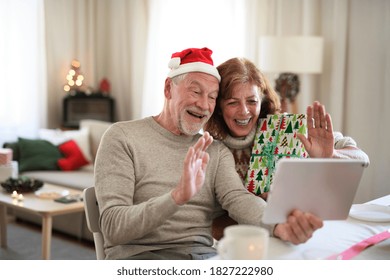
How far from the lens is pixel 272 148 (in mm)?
1636

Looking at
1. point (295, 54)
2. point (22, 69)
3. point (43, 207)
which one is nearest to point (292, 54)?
point (295, 54)

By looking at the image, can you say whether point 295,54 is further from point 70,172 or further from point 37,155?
point 37,155

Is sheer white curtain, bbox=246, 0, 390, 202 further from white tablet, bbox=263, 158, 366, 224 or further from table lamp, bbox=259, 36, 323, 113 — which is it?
white tablet, bbox=263, 158, 366, 224

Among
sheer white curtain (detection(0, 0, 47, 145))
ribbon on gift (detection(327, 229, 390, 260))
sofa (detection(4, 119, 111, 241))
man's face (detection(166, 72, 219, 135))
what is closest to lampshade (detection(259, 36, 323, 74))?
sofa (detection(4, 119, 111, 241))

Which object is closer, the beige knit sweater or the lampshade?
the beige knit sweater

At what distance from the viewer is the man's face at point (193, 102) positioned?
150 centimetres

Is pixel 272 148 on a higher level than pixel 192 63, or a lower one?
lower

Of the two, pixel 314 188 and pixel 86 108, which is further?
pixel 86 108

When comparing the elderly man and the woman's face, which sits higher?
the woman's face

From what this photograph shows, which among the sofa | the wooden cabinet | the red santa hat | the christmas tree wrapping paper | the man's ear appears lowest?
the sofa

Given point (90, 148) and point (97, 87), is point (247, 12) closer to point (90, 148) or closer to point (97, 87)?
point (90, 148)

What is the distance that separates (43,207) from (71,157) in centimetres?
133

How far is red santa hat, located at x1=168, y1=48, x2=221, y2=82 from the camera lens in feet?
5.04
